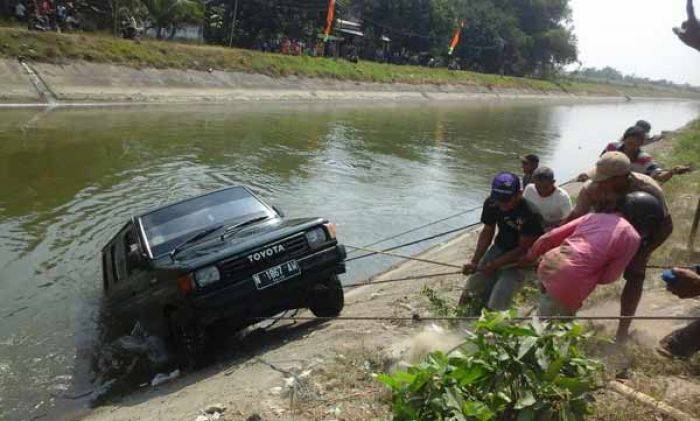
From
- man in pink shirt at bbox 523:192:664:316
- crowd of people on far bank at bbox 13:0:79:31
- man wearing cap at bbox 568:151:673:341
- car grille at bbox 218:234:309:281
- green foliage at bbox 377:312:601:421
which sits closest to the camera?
green foliage at bbox 377:312:601:421

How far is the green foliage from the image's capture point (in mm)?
3322

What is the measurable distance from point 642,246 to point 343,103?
36789 mm

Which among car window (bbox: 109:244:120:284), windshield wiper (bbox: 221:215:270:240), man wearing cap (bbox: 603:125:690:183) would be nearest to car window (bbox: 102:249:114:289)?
car window (bbox: 109:244:120:284)

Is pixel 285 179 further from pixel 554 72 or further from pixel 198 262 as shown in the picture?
pixel 554 72

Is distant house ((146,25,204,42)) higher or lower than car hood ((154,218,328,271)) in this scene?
higher

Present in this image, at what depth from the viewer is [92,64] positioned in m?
28.6

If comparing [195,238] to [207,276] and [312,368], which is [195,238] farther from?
[312,368]

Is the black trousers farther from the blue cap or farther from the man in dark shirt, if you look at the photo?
the blue cap

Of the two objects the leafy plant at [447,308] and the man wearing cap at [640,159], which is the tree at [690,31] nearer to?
the man wearing cap at [640,159]

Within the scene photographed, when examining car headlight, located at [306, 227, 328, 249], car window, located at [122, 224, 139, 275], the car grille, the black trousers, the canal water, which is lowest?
the canal water

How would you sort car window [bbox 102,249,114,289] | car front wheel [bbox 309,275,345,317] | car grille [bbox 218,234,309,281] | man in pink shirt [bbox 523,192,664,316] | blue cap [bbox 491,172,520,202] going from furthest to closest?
1. car window [bbox 102,249,114,289]
2. car front wheel [bbox 309,275,345,317]
3. car grille [bbox 218,234,309,281]
4. blue cap [bbox 491,172,520,202]
5. man in pink shirt [bbox 523,192,664,316]

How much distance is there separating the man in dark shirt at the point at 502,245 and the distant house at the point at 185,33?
39507 millimetres

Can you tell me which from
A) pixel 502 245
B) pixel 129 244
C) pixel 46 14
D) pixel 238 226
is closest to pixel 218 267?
pixel 238 226

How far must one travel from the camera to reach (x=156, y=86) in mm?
30453
